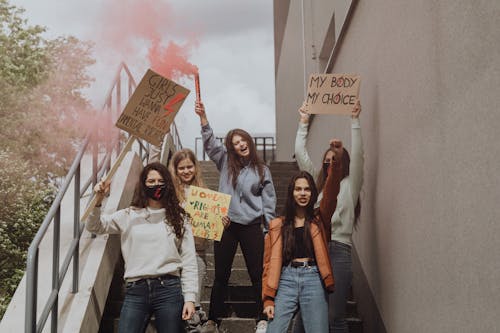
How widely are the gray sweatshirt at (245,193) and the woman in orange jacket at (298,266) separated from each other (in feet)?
2.52

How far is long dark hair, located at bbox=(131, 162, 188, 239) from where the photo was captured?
Result: 4.24 meters

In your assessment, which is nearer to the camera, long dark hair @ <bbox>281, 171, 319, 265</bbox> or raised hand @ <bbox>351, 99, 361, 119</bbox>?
long dark hair @ <bbox>281, 171, 319, 265</bbox>

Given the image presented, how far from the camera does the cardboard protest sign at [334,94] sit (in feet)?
16.0

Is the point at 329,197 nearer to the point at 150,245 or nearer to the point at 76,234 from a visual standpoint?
the point at 150,245

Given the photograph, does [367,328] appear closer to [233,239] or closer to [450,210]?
[233,239]

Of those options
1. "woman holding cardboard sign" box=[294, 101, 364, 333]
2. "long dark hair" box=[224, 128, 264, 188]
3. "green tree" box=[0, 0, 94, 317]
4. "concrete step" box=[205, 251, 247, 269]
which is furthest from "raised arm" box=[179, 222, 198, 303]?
Result: "green tree" box=[0, 0, 94, 317]

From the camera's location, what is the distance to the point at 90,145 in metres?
5.79

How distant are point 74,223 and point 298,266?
181cm

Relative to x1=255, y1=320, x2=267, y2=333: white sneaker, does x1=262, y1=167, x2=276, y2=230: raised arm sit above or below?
above

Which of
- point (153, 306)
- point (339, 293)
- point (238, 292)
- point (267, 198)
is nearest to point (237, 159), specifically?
point (267, 198)

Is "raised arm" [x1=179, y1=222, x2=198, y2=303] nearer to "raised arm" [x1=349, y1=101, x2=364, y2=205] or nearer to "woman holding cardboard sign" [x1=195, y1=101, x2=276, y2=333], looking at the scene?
"woman holding cardboard sign" [x1=195, y1=101, x2=276, y2=333]

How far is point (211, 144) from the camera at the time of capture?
5.31 m

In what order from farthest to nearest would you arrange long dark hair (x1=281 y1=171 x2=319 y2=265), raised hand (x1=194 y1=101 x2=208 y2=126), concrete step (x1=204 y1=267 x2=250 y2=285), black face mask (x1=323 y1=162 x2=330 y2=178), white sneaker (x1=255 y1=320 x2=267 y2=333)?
concrete step (x1=204 y1=267 x2=250 y2=285), raised hand (x1=194 y1=101 x2=208 y2=126), white sneaker (x1=255 y1=320 x2=267 y2=333), black face mask (x1=323 y1=162 x2=330 y2=178), long dark hair (x1=281 y1=171 x2=319 y2=265)

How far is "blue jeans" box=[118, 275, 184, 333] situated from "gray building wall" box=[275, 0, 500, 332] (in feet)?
4.86
